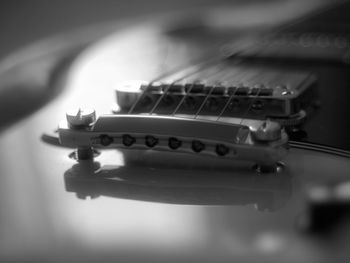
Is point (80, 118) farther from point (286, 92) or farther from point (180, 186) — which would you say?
point (286, 92)

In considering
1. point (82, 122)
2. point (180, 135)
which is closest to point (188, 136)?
point (180, 135)

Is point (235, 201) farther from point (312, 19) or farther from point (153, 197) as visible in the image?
point (312, 19)

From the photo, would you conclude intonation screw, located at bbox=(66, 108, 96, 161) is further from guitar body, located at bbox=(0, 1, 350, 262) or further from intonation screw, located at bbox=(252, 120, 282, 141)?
intonation screw, located at bbox=(252, 120, 282, 141)

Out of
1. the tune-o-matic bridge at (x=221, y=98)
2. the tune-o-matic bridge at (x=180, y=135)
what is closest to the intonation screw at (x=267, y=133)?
the tune-o-matic bridge at (x=180, y=135)

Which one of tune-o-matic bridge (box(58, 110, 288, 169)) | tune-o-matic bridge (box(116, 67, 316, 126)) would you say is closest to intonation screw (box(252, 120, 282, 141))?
tune-o-matic bridge (box(58, 110, 288, 169))

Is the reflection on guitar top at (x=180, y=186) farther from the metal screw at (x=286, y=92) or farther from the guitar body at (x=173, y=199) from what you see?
the metal screw at (x=286, y=92)

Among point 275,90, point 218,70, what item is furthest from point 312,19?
point 275,90
